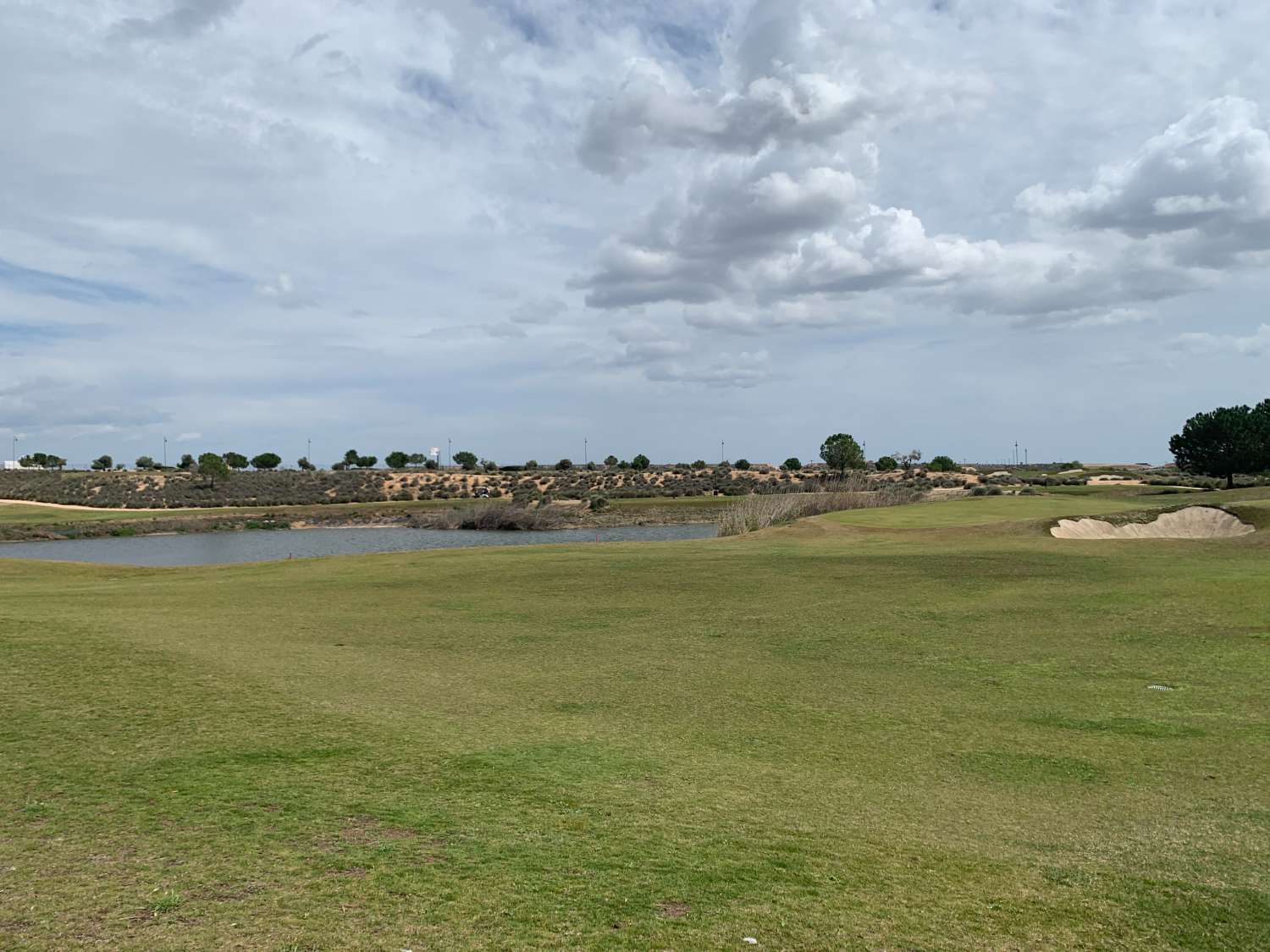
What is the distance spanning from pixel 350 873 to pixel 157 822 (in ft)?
5.58

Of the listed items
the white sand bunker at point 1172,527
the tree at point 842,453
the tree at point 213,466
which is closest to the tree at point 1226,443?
the tree at point 842,453

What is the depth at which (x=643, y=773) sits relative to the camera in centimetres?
838

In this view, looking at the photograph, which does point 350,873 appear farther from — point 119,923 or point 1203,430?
point 1203,430

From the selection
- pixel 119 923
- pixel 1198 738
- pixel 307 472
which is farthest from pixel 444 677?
pixel 307 472

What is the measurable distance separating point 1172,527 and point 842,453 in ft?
212

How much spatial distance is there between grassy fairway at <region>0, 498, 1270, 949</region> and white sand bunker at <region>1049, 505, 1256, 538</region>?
12493 mm

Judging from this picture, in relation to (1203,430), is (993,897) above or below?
below

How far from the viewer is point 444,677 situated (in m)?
12.5

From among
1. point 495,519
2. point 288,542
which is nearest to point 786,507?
point 495,519

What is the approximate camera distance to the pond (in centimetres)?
5184

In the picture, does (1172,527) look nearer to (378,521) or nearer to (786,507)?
(786,507)

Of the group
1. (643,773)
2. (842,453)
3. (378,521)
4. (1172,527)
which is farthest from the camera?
(842,453)

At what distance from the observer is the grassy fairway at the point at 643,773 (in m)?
5.28

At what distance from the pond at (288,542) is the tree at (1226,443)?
4243cm
